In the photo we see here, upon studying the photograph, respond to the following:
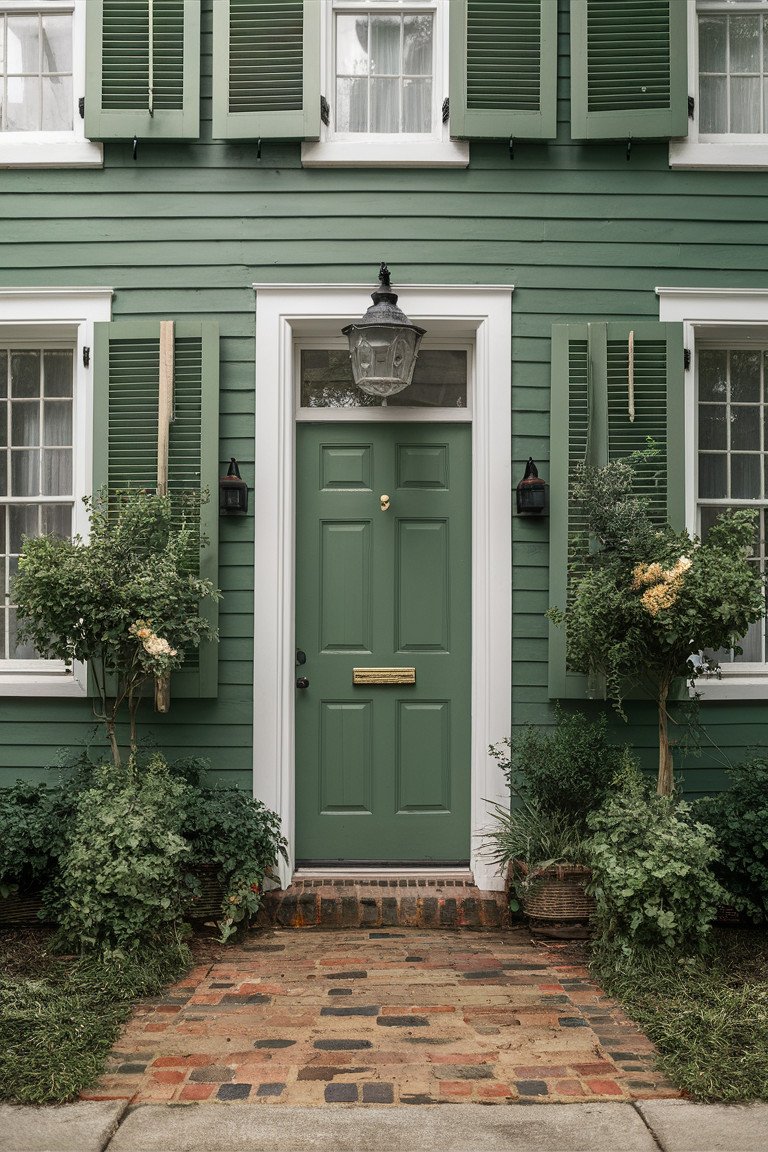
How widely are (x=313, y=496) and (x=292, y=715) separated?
1.12 meters

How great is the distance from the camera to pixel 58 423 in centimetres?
547

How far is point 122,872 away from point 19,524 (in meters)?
2.07

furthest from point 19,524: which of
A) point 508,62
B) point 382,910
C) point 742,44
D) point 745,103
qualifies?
point 742,44

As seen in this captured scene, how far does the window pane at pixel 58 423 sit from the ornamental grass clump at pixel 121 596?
63 cm

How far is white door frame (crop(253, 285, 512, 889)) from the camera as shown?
5.19 meters

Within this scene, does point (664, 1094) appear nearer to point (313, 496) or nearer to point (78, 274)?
point (313, 496)

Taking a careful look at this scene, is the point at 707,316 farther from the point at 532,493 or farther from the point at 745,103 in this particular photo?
the point at 532,493

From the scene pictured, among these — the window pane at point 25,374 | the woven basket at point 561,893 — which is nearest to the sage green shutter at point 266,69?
the window pane at point 25,374

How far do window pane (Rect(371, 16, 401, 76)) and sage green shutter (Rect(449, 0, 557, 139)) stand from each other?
0.32 m

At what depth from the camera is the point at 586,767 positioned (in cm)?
487

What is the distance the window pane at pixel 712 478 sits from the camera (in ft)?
17.9

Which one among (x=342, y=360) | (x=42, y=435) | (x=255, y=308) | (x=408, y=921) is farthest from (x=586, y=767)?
(x=42, y=435)

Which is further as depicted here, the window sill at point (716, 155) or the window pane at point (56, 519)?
the window pane at point (56, 519)

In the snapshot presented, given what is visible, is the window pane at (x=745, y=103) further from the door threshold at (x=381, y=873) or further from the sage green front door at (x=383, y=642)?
the door threshold at (x=381, y=873)
